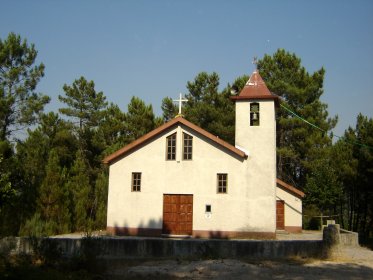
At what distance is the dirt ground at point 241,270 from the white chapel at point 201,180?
26.9ft

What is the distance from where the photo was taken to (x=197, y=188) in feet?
78.1

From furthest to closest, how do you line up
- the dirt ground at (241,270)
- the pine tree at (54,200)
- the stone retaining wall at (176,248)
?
the pine tree at (54,200)
the stone retaining wall at (176,248)
the dirt ground at (241,270)

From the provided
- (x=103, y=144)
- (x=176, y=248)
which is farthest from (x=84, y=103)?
(x=176, y=248)

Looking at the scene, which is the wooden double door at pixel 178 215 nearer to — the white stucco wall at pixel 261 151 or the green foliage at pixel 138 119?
the white stucco wall at pixel 261 151

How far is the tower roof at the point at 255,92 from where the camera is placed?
24172 mm

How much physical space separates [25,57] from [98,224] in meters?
14.2

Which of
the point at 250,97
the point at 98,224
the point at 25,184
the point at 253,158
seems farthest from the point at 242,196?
the point at 25,184

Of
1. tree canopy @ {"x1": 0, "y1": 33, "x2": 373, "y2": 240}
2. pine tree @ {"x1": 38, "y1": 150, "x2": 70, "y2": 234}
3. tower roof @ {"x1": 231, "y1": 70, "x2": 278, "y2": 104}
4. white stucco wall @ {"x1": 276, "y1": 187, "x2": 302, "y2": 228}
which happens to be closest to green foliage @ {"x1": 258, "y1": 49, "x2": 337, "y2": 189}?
tree canopy @ {"x1": 0, "y1": 33, "x2": 373, "y2": 240}

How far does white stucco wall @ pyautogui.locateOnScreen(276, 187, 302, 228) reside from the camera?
27750 mm

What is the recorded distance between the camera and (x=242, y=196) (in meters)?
23.3

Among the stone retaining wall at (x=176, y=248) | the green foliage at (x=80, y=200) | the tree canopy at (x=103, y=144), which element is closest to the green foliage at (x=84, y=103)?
the tree canopy at (x=103, y=144)

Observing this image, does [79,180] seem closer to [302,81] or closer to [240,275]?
[240,275]

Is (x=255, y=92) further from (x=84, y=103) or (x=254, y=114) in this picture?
(x=84, y=103)

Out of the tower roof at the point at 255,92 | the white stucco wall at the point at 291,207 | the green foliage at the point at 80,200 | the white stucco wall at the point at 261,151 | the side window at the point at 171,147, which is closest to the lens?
the white stucco wall at the point at 261,151
